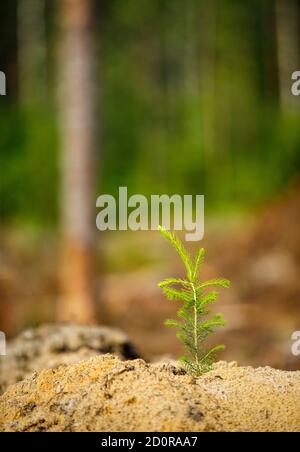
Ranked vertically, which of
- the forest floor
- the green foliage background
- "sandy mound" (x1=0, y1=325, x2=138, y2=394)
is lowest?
"sandy mound" (x1=0, y1=325, x2=138, y2=394)

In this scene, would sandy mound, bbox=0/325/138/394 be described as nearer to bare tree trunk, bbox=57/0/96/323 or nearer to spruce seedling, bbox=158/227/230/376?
spruce seedling, bbox=158/227/230/376

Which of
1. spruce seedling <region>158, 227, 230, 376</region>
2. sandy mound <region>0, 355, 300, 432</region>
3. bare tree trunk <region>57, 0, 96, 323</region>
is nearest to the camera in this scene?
sandy mound <region>0, 355, 300, 432</region>

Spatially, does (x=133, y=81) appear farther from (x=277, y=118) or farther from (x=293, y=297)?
(x=293, y=297)

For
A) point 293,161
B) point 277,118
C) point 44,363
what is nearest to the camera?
point 44,363

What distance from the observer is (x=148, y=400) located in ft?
7.88

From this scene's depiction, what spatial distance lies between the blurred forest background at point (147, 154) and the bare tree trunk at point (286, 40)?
0.25 ft

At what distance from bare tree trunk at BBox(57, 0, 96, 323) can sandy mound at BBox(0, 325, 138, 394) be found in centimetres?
439

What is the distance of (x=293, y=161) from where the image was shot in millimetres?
19875

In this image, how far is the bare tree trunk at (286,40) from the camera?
83.5ft

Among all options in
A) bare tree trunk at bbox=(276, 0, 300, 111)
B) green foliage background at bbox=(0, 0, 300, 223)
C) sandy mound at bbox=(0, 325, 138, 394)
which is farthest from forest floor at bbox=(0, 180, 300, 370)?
bare tree trunk at bbox=(276, 0, 300, 111)

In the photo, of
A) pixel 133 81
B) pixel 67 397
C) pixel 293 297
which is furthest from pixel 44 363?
pixel 133 81

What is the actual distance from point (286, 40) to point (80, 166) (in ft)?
61.5

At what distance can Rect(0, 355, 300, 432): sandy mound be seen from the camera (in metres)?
2.33

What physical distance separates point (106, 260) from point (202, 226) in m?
3.52
